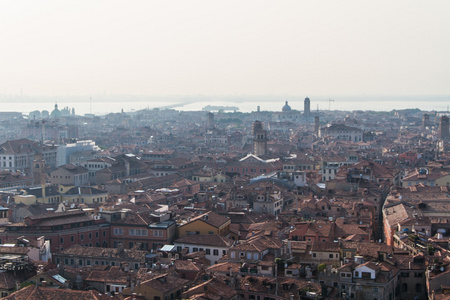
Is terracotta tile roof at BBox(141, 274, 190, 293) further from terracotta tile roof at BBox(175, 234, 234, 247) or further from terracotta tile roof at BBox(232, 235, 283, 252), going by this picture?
terracotta tile roof at BBox(175, 234, 234, 247)

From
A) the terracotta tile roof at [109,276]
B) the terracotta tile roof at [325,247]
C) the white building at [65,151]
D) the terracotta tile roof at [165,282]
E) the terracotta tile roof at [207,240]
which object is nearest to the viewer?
the terracotta tile roof at [165,282]

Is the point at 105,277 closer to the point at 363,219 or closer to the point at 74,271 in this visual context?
the point at 74,271

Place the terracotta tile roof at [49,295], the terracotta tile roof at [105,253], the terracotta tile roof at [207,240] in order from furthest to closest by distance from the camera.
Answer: the terracotta tile roof at [207,240], the terracotta tile roof at [105,253], the terracotta tile roof at [49,295]

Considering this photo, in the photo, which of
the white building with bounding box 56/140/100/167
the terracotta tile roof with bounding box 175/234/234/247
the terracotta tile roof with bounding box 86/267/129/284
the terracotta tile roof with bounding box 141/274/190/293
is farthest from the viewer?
the white building with bounding box 56/140/100/167

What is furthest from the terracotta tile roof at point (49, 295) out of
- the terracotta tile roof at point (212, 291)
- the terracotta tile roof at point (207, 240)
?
the terracotta tile roof at point (207, 240)

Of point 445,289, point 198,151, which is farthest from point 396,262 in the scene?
point 198,151

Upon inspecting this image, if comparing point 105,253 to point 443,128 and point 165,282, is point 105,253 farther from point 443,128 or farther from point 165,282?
point 443,128

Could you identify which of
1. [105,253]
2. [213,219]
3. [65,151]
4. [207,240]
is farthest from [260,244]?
[65,151]

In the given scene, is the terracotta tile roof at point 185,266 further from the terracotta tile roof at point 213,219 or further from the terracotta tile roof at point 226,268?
the terracotta tile roof at point 213,219

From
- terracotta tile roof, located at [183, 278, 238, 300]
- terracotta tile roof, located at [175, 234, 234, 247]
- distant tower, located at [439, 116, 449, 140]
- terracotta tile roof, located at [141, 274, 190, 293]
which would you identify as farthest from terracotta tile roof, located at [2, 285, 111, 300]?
distant tower, located at [439, 116, 449, 140]
